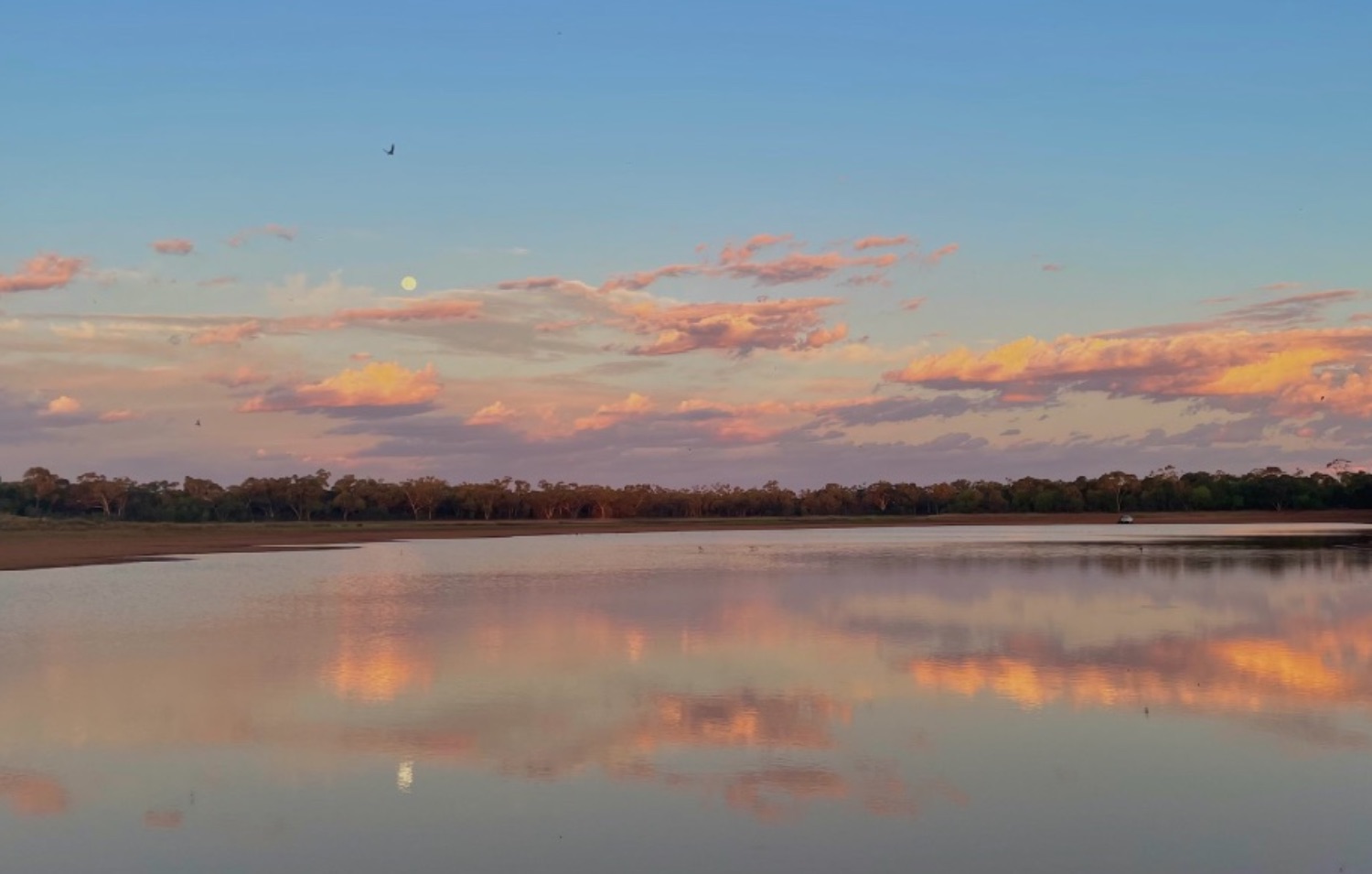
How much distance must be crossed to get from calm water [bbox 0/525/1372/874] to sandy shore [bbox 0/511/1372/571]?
4462cm

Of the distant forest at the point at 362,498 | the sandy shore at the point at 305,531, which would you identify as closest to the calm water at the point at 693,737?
the sandy shore at the point at 305,531

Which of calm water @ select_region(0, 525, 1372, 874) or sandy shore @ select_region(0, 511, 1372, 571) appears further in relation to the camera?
sandy shore @ select_region(0, 511, 1372, 571)

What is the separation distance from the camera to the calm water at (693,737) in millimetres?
12828

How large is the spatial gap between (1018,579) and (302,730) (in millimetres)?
37571

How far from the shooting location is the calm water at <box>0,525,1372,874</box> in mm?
12828

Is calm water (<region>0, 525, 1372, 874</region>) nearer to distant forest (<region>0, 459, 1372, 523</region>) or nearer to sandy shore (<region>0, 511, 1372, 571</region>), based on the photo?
sandy shore (<region>0, 511, 1372, 571</region>)

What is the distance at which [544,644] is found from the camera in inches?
1153

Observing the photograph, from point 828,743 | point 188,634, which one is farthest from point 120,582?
point 828,743

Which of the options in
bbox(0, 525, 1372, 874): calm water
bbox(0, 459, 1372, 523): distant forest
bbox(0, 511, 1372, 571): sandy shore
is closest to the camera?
bbox(0, 525, 1372, 874): calm water

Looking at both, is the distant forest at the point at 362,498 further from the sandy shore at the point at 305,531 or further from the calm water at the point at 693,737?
the calm water at the point at 693,737

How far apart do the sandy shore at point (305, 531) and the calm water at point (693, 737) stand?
146 ft

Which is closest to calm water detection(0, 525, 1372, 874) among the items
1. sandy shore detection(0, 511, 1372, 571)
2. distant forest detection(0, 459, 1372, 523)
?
sandy shore detection(0, 511, 1372, 571)

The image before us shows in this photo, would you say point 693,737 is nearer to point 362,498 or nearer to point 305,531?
point 305,531

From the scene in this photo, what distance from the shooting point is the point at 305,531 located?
5418 inches
